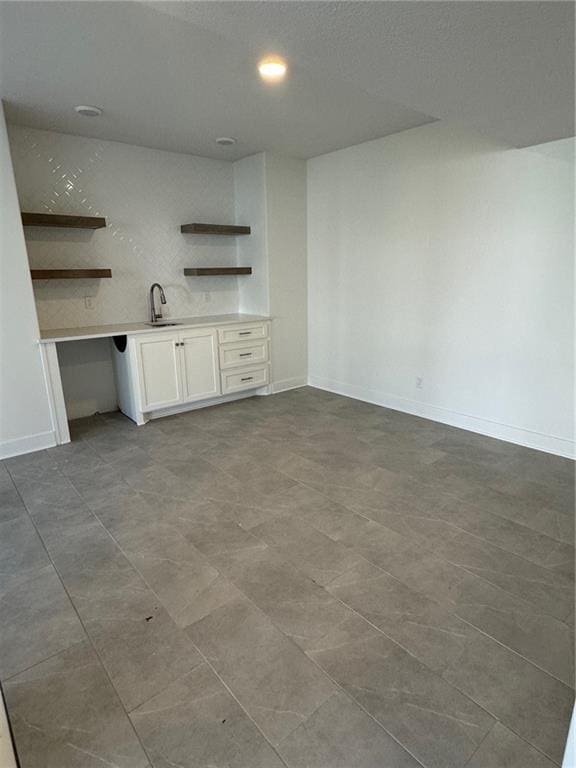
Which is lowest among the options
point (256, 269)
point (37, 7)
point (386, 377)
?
point (386, 377)

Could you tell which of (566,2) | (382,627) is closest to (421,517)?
(382,627)

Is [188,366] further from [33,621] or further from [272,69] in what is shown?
[33,621]

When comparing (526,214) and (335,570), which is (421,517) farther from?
(526,214)

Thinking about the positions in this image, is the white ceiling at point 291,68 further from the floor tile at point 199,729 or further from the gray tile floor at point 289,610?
the floor tile at point 199,729

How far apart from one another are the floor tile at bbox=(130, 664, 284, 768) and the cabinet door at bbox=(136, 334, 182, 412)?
269 cm

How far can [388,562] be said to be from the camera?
2.07 meters

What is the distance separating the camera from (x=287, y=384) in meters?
4.99

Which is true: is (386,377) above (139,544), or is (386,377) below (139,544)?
above

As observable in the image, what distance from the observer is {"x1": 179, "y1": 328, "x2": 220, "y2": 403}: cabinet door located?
13.3 feet

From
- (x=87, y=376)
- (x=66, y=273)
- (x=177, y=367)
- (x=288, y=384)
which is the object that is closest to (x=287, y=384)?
(x=288, y=384)

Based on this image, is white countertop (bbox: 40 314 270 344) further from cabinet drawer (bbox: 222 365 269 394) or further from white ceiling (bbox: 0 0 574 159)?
white ceiling (bbox: 0 0 574 159)

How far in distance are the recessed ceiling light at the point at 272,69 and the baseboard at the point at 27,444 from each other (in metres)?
2.94

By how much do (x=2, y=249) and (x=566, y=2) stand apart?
331 centimetres

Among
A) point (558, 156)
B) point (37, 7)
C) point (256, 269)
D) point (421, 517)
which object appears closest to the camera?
point (37, 7)
